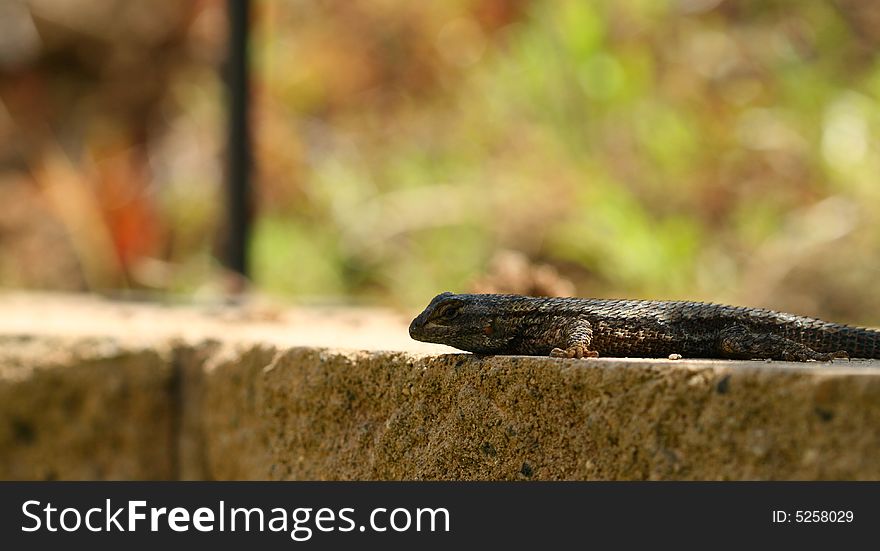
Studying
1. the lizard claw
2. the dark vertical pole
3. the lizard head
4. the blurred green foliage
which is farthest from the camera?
the blurred green foliage

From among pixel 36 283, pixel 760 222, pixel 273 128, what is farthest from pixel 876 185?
pixel 36 283

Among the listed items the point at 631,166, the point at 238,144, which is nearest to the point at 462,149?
the point at 631,166

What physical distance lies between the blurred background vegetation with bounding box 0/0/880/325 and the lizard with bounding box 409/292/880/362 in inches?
48.7

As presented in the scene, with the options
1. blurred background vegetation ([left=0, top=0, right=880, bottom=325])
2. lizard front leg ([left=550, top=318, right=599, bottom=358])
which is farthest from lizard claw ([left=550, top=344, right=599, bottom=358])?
blurred background vegetation ([left=0, top=0, right=880, bottom=325])

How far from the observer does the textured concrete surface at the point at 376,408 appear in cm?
198

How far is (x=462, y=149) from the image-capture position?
726 centimetres

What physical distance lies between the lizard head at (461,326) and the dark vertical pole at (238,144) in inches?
108

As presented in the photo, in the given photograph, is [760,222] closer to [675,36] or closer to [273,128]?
[675,36]

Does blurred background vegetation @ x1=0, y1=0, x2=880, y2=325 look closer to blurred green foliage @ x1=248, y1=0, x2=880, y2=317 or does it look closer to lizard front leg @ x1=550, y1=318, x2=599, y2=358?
blurred green foliage @ x1=248, y1=0, x2=880, y2=317

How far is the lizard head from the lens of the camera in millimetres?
2494

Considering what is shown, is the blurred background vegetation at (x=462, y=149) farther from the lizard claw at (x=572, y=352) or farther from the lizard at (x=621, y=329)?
the lizard claw at (x=572, y=352)

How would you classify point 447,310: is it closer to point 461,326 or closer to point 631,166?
point 461,326

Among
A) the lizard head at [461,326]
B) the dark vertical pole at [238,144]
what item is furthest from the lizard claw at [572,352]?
the dark vertical pole at [238,144]

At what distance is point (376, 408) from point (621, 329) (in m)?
0.61
